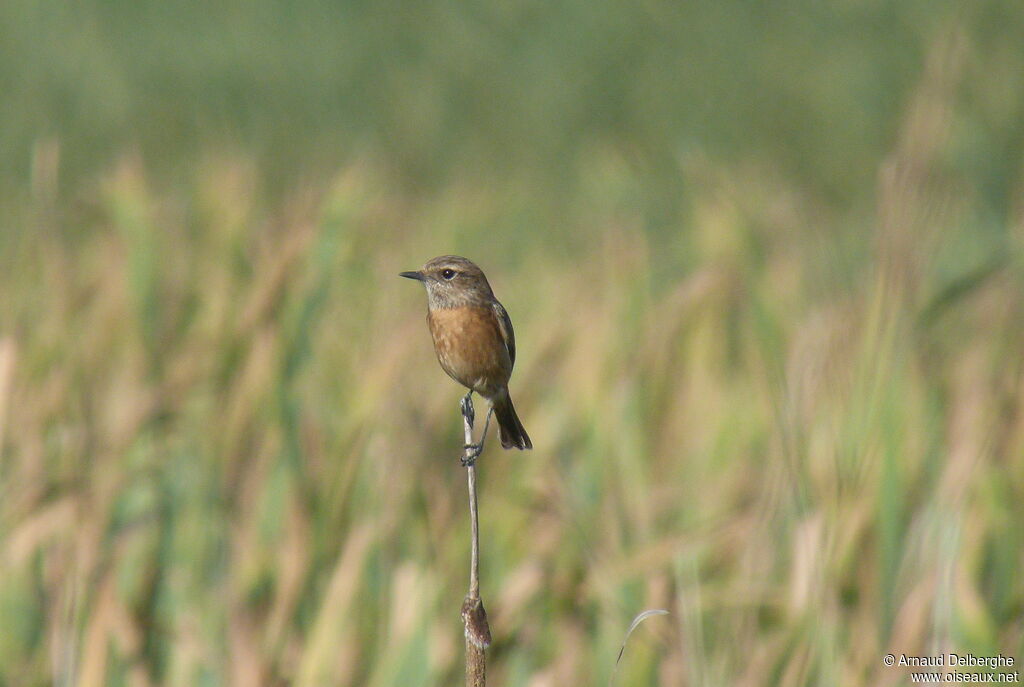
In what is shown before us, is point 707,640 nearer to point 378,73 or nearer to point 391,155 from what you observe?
point 391,155

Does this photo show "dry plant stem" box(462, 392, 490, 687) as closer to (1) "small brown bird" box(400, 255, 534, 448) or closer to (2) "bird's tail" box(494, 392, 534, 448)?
Answer: (1) "small brown bird" box(400, 255, 534, 448)

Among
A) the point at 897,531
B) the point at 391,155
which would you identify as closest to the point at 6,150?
the point at 391,155

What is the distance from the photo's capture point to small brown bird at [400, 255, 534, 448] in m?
1.60

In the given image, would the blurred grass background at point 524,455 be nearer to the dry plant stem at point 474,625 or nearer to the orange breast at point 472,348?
the orange breast at point 472,348

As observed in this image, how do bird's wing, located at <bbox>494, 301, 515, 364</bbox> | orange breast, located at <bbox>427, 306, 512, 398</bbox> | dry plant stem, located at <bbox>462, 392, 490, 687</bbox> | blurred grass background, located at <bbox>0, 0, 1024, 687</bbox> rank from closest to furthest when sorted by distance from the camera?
1. dry plant stem, located at <bbox>462, 392, 490, 687</bbox>
2. orange breast, located at <bbox>427, 306, 512, 398</bbox>
3. bird's wing, located at <bbox>494, 301, 515, 364</bbox>
4. blurred grass background, located at <bbox>0, 0, 1024, 687</bbox>

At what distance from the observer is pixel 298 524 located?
9.61 feet

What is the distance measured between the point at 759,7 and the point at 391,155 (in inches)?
128

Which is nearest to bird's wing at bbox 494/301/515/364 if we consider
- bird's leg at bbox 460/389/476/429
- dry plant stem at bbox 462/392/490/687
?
bird's leg at bbox 460/389/476/429

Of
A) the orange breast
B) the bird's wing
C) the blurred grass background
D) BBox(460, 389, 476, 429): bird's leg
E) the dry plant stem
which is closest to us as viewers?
the dry plant stem

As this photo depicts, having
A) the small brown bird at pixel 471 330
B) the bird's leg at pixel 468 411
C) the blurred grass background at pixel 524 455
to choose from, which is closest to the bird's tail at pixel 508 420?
the small brown bird at pixel 471 330

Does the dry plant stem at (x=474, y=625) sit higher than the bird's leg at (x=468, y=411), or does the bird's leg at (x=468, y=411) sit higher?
the bird's leg at (x=468, y=411)

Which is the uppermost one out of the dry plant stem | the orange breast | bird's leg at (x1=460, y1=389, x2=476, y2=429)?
A: the orange breast

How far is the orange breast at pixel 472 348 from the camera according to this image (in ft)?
5.22

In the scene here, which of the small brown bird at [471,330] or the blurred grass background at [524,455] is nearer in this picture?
the small brown bird at [471,330]
